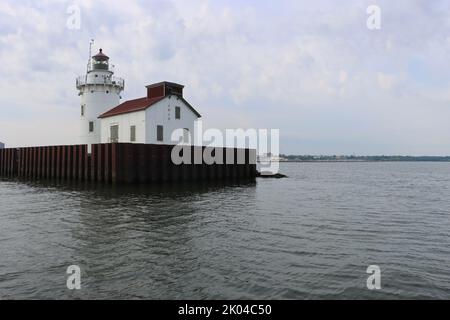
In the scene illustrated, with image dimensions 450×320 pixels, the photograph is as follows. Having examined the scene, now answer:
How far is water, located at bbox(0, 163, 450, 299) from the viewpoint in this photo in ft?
22.1

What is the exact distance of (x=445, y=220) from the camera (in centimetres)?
1497

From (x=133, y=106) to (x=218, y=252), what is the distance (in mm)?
29910

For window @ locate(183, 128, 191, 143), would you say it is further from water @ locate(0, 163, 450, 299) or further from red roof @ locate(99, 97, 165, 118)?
water @ locate(0, 163, 450, 299)

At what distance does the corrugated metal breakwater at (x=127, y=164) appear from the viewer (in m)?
27.2

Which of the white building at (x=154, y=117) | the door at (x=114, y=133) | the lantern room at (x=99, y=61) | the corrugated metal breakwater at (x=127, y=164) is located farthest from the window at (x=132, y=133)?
the lantern room at (x=99, y=61)

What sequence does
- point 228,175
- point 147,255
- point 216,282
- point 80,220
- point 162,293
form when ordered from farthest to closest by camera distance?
point 228,175
point 80,220
point 147,255
point 216,282
point 162,293

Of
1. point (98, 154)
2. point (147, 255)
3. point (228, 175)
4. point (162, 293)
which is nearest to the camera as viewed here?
point (162, 293)

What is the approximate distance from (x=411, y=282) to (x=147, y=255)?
5.91 metres

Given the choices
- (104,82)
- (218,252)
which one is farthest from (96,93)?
(218,252)

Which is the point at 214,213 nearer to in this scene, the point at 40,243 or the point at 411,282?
the point at 40,243

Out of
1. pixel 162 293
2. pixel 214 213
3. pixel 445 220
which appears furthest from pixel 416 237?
pixel 162 293

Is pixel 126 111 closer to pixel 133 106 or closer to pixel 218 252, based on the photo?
pixel 133 106

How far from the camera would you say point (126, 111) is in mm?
35656

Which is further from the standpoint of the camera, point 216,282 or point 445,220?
point 445,220
